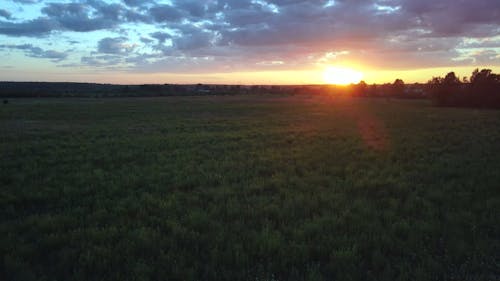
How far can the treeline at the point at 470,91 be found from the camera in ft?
217

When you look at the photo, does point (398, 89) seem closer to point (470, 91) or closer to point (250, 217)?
point (470, 91)

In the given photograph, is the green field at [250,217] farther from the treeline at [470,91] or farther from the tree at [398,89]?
the tree at [398,89]

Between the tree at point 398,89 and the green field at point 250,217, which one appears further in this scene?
the tree at point 398,89

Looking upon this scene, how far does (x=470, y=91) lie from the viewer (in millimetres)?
69375

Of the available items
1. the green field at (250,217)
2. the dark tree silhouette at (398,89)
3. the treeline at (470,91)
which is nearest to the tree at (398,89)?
the dark tree silhouette at (398,89)

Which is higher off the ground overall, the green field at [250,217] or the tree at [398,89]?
the tree at [398,89]

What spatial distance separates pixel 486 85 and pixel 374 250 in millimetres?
71853

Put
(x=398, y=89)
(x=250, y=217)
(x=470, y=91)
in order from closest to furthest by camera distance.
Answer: (x=250, y=217), (x=470, y=91), (x=398, y=89)

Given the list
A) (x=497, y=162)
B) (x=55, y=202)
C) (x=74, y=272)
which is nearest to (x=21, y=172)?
(x=55, y=202)

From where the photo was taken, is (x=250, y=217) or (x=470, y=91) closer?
(x=250, y=217)

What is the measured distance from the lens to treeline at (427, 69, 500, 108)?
6606 centimetres

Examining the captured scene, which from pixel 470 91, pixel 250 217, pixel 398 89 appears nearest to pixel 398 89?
pixel 398 89

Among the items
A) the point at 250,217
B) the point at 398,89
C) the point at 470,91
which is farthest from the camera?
the point at 398,89

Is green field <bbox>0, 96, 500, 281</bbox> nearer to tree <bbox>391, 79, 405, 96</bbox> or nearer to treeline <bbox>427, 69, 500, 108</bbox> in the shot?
treeline <bbox>427, 69, 500, 108</bbox>
